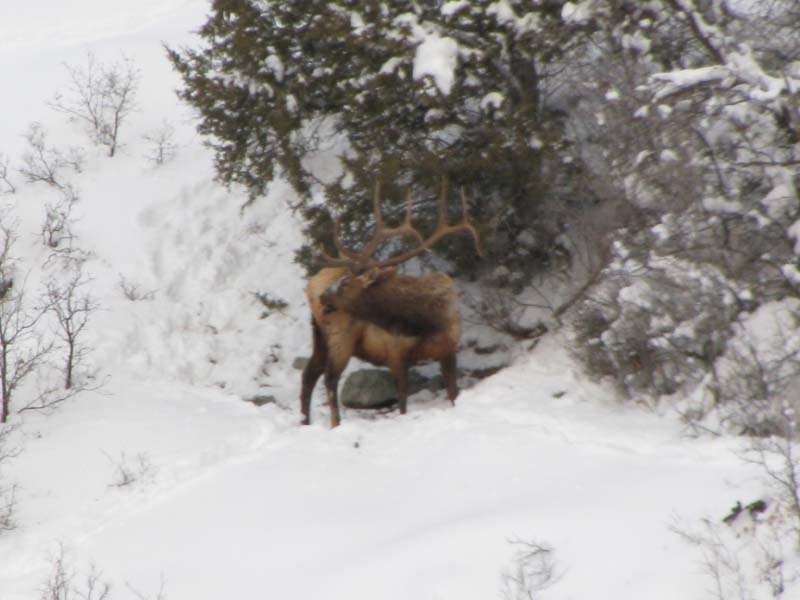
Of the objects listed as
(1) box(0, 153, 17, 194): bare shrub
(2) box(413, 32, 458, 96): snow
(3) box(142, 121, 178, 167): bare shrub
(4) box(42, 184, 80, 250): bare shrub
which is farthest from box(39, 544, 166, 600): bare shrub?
(3) box(142, 121, 178, 167): bare shrub

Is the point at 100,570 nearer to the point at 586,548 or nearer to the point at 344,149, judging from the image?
the point at 586,548

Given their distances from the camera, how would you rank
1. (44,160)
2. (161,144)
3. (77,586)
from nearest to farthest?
(77,586), (44,160), (161,144)

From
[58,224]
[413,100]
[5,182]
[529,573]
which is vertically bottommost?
[529,573]

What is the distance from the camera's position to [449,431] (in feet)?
27.3

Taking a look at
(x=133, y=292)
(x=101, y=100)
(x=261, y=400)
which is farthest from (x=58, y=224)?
(x=261, y=400)

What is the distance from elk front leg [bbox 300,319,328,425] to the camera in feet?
33.7

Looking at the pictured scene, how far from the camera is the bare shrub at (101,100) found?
1555cm

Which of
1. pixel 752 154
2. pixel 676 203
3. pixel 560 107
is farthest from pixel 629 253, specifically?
pixel 560 107

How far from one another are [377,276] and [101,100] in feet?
26.9

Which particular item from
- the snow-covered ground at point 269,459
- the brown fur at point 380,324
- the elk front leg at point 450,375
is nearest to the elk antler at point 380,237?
the brown fur at point 380,324

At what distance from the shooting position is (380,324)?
33.2ft

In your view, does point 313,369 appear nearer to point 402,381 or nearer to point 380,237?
point 402,381

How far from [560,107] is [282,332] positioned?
4276 mm

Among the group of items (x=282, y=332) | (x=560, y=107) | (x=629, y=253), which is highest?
(x=560, y=107)
